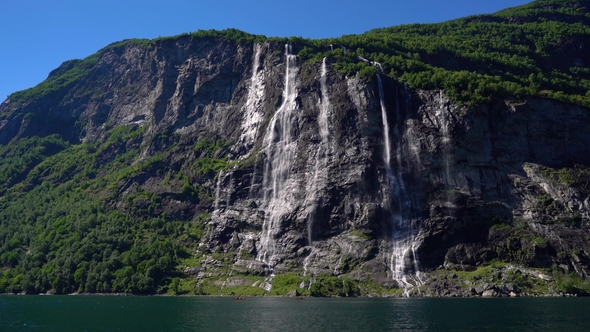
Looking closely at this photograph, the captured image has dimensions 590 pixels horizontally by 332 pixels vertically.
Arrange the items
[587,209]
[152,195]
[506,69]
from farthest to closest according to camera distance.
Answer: [506,69] < [152,195] < [587,209]

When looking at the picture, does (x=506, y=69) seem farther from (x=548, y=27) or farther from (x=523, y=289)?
(x=523, y=289)

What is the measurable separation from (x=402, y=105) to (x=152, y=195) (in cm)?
6745

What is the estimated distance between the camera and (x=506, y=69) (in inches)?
5984

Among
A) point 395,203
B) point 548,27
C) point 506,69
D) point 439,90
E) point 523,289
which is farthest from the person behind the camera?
point 548,27

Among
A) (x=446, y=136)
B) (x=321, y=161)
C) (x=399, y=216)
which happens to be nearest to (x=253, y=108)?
(x=321, y=161)

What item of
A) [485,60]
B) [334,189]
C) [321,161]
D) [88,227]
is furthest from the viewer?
[485,60]

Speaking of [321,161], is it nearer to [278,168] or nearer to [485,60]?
[278,168]

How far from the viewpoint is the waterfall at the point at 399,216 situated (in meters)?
100

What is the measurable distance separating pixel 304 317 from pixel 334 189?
56297 millimetres

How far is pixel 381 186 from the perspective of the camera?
112m

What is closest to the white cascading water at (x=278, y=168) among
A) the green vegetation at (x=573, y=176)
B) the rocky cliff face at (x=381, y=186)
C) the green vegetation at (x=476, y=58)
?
the rocky cliff face at (x=381, y=186)

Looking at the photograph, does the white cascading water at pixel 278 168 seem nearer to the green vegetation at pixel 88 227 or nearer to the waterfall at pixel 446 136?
the green vegetation at pixel 88 227

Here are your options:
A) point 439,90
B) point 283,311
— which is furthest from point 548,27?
point 283,311

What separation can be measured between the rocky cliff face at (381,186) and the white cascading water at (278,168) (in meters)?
0.29
